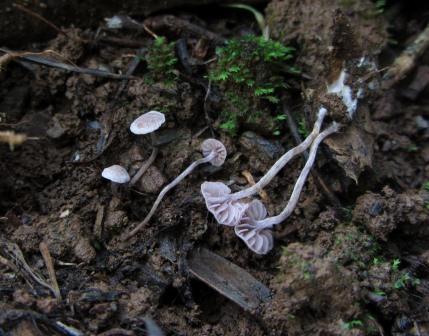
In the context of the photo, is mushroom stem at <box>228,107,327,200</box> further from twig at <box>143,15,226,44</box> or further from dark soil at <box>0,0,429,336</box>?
twig at <box>143,15,226,44</box>

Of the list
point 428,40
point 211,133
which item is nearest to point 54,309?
point 211,133

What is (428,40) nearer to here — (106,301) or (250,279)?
(250,279)

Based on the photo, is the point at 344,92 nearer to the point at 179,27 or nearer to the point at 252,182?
the point at 252,182

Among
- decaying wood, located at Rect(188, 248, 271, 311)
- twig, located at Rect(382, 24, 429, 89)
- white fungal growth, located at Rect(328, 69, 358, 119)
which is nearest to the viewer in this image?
decaying wood, located at Rect(188, 248, 271, 311)

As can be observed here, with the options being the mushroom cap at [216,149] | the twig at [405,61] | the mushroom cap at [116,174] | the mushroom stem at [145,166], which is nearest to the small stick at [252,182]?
the mushroom cap at [216,149]

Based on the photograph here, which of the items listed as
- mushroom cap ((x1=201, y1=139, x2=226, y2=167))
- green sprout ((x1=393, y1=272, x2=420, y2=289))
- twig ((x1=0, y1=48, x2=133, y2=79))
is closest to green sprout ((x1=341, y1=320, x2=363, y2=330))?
green sprout ((x1=393, y1=272, x2=420, y2=289))

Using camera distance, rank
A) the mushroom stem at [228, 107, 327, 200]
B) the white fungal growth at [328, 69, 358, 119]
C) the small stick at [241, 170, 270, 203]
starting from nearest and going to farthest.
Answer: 1. the mushroom stem at [228, 107, 327, 200]
2. the small stick at [241, 170, 270, 203]
3. the white fungal growth at [328, 69, 358, 119]

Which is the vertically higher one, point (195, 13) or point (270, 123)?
point (195, 13)
